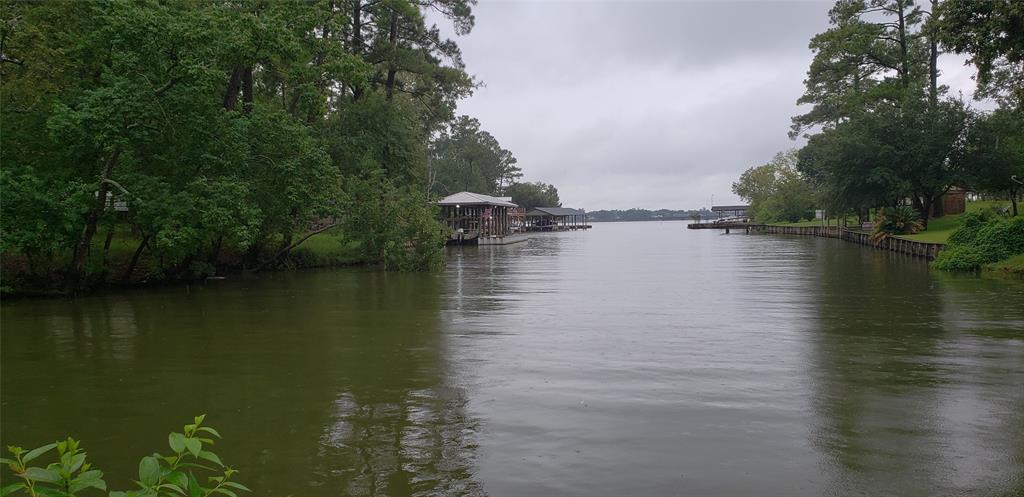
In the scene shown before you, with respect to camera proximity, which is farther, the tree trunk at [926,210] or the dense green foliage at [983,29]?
the tree trunk at [926,210]

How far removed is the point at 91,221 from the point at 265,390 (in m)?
13.5

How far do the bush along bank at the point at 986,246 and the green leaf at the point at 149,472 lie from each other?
26718 mm

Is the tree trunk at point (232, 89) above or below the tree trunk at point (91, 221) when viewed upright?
above

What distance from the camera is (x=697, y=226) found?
361 feet

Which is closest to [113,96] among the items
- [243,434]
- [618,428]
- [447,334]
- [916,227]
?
[447,334]

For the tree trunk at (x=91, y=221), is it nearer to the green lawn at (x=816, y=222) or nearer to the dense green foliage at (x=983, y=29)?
the dense green foliage at (x=983, y=29)

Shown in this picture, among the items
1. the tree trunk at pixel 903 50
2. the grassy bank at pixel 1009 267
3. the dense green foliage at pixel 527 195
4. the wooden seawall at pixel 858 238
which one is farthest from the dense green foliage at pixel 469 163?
the grassy bank at pixel 1009 267

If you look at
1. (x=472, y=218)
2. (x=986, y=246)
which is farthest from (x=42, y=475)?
(x=472, y=218)

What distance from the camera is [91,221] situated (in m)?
19.3

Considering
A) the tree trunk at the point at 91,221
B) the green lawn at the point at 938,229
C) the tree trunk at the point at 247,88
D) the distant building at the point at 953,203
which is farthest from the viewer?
the distant building at the point at 953,203

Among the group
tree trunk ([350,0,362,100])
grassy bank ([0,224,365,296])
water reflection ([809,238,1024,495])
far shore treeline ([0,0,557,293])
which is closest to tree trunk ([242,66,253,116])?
far shore treeline ([0,0,557,293])

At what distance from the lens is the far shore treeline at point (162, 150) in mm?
17922

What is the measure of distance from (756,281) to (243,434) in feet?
65.7

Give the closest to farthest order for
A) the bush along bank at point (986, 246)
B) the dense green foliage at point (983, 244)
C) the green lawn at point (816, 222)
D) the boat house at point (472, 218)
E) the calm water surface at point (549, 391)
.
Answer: the calm water surface at point (549, 391) < the bush along bank at point (986, 246) < the dense green foliage at point (983, 244) < the boat house at point (472, 218) < the green lawn at point (816, 222)
